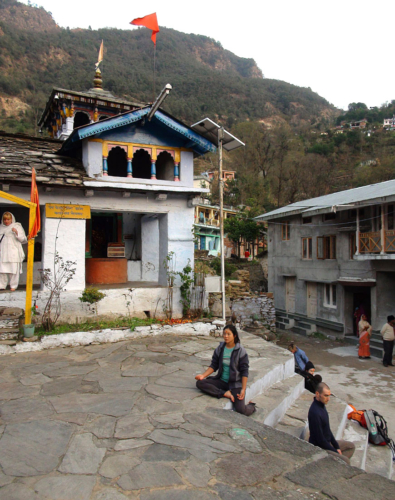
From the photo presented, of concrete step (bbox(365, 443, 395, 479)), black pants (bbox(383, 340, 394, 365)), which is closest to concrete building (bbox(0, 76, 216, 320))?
concrete step (bbox(365, 443, 395, 479))

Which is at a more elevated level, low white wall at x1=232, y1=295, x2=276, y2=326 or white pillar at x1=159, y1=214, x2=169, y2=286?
white pillar at x1=159, y1=214, x2=169, y2=286

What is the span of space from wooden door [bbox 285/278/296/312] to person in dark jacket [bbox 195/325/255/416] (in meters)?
17.7

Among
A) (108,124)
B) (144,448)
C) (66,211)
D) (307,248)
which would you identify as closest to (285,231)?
(307,248)

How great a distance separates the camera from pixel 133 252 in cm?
1348

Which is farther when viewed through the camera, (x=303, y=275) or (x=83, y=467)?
(x=303, y=275)

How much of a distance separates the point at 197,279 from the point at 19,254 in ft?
15.2

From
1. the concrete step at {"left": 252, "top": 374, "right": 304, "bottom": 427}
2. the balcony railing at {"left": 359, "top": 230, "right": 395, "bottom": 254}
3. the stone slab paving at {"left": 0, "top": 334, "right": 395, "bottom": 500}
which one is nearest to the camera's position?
the stone slab paving at {"left": 0, "top": 334, "right": 395, "bottom": 500}

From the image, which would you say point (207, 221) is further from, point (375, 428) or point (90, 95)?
point (375, 428)

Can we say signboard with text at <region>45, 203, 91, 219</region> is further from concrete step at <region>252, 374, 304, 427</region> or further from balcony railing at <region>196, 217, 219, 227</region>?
balcony railing at <region>196, 217, 219, 227</region>

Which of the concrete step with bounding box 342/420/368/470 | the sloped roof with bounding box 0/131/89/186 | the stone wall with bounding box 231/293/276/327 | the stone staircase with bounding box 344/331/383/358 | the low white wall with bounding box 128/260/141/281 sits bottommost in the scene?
the stone staircase with bounding box 344/331/383/358

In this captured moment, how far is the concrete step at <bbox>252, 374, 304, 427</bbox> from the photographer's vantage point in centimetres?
568

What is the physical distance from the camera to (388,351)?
46.0 feet

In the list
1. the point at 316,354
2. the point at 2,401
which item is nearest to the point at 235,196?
the point at 316,354

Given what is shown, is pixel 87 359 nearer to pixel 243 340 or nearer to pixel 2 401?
pixel 2 401
